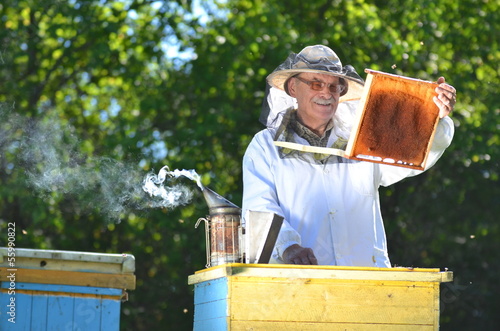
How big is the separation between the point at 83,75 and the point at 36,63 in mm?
607

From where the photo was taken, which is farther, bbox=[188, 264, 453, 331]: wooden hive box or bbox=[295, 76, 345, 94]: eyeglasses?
bbox=[295, 76, 345, 94]: eyeglasses

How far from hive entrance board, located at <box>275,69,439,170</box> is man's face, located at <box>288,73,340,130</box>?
0.34 meters

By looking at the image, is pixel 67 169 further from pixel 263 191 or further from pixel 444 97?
pixel 444 97

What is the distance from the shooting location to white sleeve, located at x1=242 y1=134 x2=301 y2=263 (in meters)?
3.68

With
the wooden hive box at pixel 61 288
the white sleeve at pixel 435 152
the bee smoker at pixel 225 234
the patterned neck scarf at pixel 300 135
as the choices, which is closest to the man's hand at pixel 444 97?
the white sleeve at pixel 435 152

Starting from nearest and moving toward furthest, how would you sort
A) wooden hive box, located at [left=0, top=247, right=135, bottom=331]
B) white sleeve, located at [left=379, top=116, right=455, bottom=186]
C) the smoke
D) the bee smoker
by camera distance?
the bee smoker < wooden hive box, located at [left=0, top=247, right=135, bottom=331] < white sleeve, located at [left=379, top=116, right=455, bottom=186] < the smoke

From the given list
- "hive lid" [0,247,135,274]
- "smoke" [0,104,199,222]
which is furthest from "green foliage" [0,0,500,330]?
"hive lid" [0,247,135,274]

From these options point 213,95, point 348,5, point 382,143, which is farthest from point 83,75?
point 382,143

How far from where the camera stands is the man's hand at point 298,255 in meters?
3.53

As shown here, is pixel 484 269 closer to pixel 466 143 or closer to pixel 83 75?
pixel 466 143

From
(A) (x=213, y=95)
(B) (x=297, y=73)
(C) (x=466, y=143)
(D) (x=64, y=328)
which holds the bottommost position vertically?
(D) (x=64, y=328)

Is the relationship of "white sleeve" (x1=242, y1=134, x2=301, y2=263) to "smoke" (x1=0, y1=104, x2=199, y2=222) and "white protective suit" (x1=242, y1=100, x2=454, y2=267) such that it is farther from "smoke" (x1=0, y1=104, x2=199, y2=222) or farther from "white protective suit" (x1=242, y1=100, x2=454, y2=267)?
"smoke" (x1=0, y1=104, x2=199, y2=222)

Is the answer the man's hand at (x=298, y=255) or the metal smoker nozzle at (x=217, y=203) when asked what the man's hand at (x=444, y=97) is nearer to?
the man's hand at (x=298, y=255)

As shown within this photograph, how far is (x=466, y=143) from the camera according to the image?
852cm
